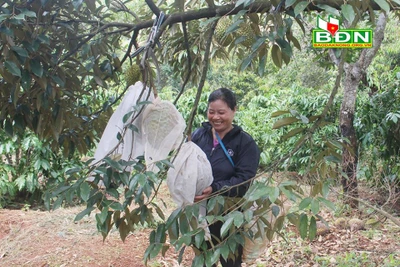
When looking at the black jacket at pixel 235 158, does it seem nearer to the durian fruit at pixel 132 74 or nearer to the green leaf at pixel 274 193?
the durian fruit at pixel 132 74

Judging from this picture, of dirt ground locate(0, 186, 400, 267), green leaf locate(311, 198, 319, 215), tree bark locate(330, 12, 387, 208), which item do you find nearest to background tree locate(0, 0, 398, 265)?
green leaf locate(311, 198, 319, 215)

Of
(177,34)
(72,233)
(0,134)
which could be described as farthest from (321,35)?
(0,134)

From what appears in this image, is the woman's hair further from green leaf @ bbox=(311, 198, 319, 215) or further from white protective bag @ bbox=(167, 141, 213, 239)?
green leaf @ bbox=(311, 198, 319, 215)

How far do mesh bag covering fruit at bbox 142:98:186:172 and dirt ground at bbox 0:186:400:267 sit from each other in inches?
64.8

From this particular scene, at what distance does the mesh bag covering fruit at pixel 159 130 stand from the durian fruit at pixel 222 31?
2.47 ft

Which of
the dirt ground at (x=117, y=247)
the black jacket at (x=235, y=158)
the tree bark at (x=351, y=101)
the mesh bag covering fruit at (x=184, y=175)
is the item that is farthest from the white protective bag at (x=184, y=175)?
the tree bark at (x=351, y=101)

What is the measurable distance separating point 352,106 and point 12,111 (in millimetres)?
2577

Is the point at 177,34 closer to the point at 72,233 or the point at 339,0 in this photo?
the point at 339,0

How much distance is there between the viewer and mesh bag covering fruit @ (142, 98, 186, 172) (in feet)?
4.16

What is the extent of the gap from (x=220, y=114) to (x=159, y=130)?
450 mm

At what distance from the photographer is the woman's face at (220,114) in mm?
1659

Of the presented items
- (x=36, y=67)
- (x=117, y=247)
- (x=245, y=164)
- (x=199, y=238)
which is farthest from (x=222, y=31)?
(x=117, y=247)

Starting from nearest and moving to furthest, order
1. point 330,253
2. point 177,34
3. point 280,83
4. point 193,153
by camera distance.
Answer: point 193,153 → point 177,34 → point 330,253 → point 280,83

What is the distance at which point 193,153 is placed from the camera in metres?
1.29
